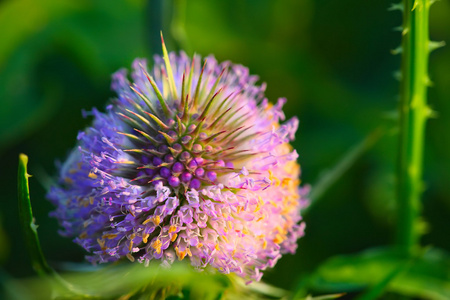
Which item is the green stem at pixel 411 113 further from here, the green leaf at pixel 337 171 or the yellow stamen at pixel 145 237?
the yellow stamen at pixel 145 237

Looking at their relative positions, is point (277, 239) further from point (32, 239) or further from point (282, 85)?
point (282, 85)

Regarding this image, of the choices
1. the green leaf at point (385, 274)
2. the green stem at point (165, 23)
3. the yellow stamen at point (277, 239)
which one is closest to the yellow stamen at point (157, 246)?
the yellow stamen at point (277, 239)

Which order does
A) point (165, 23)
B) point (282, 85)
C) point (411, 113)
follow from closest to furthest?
point (411, 113)
point (165, 23)
point (282, 85)

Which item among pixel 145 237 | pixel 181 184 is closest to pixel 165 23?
pixel 181 184

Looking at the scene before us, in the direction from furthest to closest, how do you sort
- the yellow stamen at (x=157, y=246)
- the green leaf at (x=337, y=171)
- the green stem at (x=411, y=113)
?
the green leaf at (x=337, y=171), the green stem at (x=411, y=113), the yellow stamen at (x=157, y=246)

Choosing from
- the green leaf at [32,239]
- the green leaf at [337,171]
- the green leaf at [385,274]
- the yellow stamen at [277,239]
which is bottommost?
the green leaf at [32,239]

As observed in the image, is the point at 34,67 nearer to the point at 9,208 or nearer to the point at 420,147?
the point at 9,208
